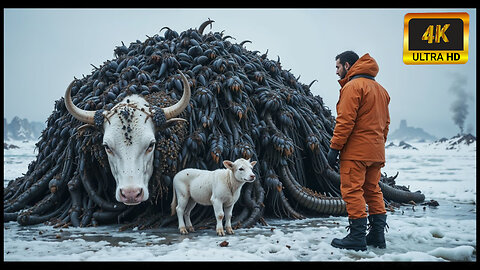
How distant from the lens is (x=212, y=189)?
471cm

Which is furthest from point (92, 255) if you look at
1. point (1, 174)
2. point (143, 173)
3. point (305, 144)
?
point (305, 144)

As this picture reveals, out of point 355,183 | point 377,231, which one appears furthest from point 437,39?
point 377,231

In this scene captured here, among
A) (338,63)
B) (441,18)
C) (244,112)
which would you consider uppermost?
(441,18)

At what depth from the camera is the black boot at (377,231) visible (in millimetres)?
4426

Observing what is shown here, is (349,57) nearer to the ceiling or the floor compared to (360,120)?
nearer to the ceiling

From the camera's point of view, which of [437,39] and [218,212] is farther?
[437,39]

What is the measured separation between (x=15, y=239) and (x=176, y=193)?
5.75 ft

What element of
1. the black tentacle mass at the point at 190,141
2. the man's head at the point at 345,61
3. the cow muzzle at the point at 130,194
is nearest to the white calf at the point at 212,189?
the black tentacle mass at the point at 190,141

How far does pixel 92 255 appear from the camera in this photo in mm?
3953

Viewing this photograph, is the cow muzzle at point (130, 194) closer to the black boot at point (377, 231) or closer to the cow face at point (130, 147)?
the cow face at point (130, 147)

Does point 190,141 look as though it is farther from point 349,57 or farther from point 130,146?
point 349,57

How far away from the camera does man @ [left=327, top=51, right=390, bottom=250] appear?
4.13m

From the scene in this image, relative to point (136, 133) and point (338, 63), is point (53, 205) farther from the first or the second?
point (338, 63)

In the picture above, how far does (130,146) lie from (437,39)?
349cm
